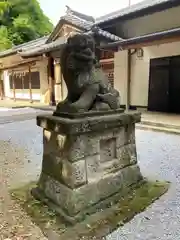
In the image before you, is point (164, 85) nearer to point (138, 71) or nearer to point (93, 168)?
point (138, 71)

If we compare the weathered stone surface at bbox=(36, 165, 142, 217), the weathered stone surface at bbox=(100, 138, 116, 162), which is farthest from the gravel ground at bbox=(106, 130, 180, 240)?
the weathered stone surface at bbox=(100, 138, 116, 162)

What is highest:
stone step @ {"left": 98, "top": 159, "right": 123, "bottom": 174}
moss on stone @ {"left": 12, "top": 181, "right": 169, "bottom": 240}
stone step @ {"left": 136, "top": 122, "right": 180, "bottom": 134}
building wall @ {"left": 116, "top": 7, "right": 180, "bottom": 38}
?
building wall @ {"left": 116, "top": 7, "right": 180, "bottom": 38}

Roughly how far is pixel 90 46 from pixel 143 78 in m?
6.84

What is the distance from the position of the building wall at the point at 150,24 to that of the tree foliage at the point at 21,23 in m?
12.4

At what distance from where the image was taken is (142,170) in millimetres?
3184

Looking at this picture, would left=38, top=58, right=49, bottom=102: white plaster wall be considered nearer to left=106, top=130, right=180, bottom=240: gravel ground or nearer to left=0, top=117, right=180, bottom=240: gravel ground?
left=0, top=117, right=180, bottom=240: gravel ground

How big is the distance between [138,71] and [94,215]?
7519mm

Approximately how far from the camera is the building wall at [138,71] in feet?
26.3

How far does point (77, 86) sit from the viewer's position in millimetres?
2160

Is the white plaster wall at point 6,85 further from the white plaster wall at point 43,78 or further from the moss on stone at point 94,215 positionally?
the moss on stone at point 94,215

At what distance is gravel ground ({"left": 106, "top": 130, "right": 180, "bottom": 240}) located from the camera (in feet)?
5.89

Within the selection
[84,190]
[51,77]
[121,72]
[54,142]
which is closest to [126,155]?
[84,190]

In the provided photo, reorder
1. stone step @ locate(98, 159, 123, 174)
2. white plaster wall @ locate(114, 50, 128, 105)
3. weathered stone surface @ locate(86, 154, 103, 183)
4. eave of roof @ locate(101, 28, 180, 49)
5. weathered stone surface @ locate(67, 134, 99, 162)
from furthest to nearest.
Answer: white plaster wall @ locate(114, 50, 128, 105) → eave of roof @ locate(101, 28, 180, 49) → stone step @ locate(98, 159, 123, 174) → weathered stone surface @ locate(86, 154, 103, 183) → weathered stone surface @ locate(67, 134, 99, 162)

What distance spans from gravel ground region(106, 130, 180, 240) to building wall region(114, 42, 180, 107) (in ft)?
14.9
